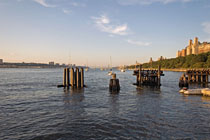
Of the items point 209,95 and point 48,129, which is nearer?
point 48,129

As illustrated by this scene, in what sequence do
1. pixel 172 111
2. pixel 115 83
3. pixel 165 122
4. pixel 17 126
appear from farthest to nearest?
1. pixel 115 83
2. pixel 172 111
3. pixel 165 122
4. pixel 17 126

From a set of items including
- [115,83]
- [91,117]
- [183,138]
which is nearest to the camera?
[183,138]

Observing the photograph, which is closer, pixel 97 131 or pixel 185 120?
pixel 97 131

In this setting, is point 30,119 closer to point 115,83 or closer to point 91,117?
point 91,117

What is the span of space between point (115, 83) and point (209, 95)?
18202 mm

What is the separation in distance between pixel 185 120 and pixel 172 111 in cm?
341

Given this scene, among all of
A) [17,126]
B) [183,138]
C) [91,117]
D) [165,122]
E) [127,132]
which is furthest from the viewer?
[91,117]

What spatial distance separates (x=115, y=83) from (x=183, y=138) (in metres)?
24.0

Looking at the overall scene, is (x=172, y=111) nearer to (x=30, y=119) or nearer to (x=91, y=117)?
(x=91, y=117)

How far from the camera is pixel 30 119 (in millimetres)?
16562

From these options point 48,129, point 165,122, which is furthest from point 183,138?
point 48,129

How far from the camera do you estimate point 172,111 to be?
19656mm

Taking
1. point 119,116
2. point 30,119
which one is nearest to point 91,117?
point 119,116

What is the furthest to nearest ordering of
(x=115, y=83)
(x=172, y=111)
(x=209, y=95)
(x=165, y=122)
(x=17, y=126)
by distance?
(x=115, y=83) < (x=209, y=95) < (x=172, y=111) < (x=165, y=122) < (x=17, y=126)
